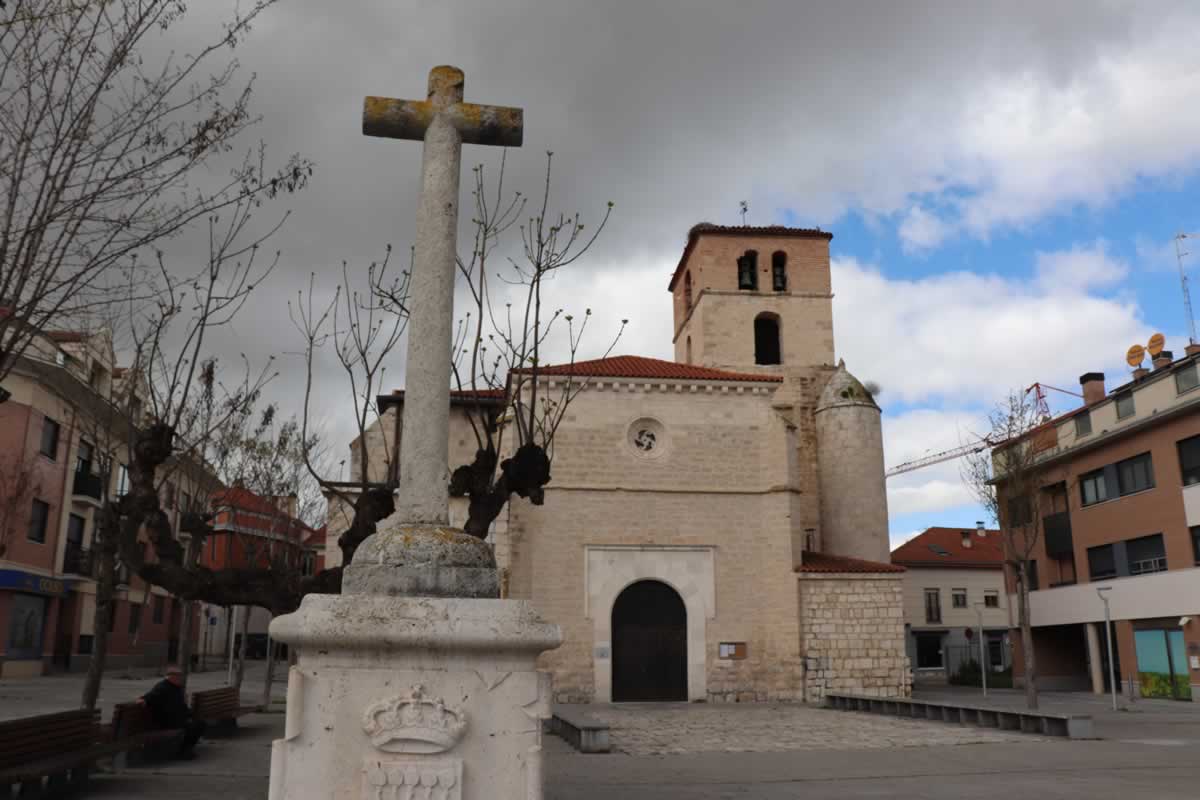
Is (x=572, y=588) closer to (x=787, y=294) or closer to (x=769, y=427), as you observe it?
(x=769, y=427)

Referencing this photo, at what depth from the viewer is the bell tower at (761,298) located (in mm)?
32656

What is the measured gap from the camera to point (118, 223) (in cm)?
662

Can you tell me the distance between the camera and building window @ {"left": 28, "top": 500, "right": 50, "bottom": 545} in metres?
27.6

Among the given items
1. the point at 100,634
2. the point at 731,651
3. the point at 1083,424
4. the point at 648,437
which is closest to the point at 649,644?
the point at 731,651

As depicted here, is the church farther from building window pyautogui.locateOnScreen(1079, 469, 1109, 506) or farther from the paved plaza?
building window pyautogui.locateOnScreen(1079, 469, 1109, 506)

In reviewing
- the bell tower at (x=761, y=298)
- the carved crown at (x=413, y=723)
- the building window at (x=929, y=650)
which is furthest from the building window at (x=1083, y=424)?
the carved crown at (x=413, y=723)

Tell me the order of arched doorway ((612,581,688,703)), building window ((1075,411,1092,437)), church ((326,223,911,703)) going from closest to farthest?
church ((326,223,911,703)) < arched doorway ((612,581,688,703)) < building window ((1075,411,1092,437))

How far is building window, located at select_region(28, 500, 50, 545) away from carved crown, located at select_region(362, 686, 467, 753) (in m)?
28.0

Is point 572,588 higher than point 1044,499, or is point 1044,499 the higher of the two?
point 1044,499

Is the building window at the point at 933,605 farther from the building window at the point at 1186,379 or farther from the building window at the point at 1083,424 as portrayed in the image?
the building window at the point at 1186,379

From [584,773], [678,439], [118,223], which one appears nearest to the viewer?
[118,223]

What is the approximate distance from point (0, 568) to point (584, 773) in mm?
21625

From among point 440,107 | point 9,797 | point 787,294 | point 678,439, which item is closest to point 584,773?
point 9,797

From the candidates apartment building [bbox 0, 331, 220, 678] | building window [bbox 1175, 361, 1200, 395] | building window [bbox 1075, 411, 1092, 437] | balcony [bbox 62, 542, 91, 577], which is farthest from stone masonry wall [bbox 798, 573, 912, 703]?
balcony [bbox 62, 542, 91, 577]
